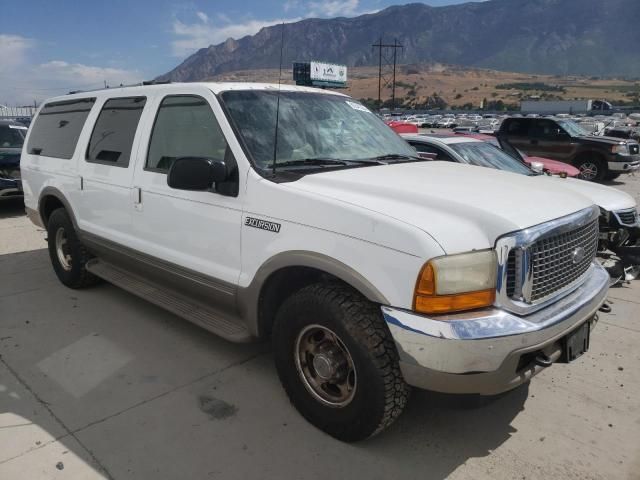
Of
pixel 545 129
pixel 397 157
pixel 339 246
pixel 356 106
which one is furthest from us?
pixel 545 129

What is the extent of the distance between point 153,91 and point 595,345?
13.3 feet

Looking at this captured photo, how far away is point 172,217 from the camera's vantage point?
365cm

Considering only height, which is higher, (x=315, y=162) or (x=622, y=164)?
(x=315, y=162)

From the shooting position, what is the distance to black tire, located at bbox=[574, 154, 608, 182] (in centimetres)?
1461

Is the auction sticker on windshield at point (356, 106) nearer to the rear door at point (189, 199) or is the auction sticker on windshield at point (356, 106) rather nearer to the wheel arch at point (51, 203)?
the rear door at point (189, 199)

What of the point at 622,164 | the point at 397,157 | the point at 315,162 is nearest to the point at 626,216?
the point at 397,157

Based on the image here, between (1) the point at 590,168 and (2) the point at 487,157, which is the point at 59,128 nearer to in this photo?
(2) the point at 487,157

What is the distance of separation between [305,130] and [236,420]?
1909 mm

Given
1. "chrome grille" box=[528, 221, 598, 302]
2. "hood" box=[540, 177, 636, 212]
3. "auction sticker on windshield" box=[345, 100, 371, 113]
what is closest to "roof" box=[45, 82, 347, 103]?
"auction sticker on windshield" box=[345, 100, 371, 113]

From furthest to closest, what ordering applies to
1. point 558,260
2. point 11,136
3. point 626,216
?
point 11,136 → point 626,216 → point 558,260

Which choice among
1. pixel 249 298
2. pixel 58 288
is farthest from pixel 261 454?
pixel 58 288

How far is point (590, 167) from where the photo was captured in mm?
14758

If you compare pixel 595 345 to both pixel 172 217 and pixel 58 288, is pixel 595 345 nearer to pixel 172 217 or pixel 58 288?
pixel 172 217

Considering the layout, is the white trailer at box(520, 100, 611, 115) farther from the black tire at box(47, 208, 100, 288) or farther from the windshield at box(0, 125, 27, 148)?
the black tire at box(47, 208, 100, 288)
